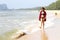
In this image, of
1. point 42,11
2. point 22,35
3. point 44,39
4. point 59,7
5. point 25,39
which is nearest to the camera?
point 44,39

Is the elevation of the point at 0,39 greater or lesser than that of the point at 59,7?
greater

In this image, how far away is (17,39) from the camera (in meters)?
14.4

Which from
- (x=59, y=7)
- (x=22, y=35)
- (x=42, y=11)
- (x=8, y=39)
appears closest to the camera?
(x=42, y=11)

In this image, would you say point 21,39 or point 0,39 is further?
point 0,39

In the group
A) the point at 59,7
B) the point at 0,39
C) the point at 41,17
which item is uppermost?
the point at 41,17

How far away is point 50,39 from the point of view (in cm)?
1163

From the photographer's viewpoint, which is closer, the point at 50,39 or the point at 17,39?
the point at 50,39

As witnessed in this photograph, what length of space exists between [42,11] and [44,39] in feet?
5.98

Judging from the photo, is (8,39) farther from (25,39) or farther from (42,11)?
(42,11)

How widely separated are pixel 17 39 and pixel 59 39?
12.9ft

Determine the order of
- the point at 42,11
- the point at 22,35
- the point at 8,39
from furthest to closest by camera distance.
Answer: the point at 22,35 < the point at 8,39 < the point at 42,11

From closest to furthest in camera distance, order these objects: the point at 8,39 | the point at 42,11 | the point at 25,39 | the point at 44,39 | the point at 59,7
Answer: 1. the point at 44,39
2. the point at 42,11
3. the point at 25,39
4. the point at 8,39
5. the point at 59,7

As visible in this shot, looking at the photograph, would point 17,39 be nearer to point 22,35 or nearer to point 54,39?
point 22,35

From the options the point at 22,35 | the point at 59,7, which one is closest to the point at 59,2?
the point at 59,7
